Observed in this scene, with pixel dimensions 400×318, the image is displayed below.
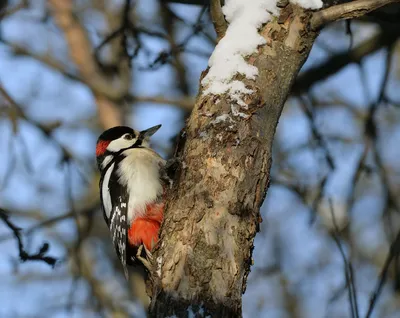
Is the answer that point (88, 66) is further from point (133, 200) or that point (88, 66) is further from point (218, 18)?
point (218, 18)

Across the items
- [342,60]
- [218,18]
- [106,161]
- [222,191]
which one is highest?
[342,60]

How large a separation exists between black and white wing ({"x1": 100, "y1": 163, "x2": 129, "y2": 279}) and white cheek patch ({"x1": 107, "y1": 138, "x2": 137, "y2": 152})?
32cm

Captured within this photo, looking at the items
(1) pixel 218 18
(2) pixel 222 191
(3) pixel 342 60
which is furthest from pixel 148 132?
(2) pixel 222 191

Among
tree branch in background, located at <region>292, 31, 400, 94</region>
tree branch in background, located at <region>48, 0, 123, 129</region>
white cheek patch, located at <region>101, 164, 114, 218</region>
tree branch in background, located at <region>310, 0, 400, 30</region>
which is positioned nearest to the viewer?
tree branch in background, located at <region>310, 0, 400, 30</region>

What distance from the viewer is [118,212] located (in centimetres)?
402

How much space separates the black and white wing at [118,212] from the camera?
3969 millimetres

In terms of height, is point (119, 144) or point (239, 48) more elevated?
point (119, 144)

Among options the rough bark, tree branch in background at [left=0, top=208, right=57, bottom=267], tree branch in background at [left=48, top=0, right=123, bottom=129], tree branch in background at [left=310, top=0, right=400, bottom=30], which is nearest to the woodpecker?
tree branch in background at [left=0, top=208, right=57, bottom=267]

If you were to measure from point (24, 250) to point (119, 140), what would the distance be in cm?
152

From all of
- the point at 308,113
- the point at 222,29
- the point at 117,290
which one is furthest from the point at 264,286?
the point at 222,29

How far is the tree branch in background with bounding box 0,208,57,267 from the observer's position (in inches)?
117

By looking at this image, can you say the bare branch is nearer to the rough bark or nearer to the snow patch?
the snow patch

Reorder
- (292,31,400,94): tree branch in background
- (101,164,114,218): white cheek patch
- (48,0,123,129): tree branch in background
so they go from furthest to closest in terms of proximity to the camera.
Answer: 1. (48,0,123,129): tree branch in background
2. (292,31,400,94): tree branch in background
3. (101,164,114,218): white cheek patch

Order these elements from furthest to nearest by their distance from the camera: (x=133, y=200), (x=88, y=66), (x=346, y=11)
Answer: (x=88, y=66), (x=133, y=200), (x=346, y=11)
